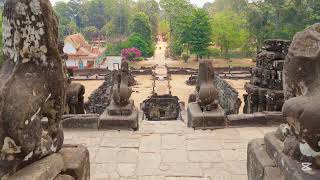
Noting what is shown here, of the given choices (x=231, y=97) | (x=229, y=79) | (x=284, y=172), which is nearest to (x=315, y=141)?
(x=284, y=172)

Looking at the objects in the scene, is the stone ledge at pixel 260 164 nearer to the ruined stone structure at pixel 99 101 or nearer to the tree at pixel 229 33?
the ruined stone structure at pixel 99 101

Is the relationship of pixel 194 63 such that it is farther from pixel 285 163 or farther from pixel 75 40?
pixel 285 163

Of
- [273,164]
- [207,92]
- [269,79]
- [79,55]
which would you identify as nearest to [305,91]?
[273,164]

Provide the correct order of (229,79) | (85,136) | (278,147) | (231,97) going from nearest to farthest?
(278,147), (85,136), (231,97), (229,79)

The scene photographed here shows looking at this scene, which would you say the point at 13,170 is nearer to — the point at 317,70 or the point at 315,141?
the point at 315,141

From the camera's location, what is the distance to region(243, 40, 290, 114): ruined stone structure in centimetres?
804

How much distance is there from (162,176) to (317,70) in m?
2.73

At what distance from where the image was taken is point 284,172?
10.9ft

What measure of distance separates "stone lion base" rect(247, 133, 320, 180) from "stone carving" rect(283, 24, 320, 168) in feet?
0.39

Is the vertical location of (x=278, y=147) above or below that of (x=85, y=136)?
above

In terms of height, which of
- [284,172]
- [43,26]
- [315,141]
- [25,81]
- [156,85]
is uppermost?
[43,26]

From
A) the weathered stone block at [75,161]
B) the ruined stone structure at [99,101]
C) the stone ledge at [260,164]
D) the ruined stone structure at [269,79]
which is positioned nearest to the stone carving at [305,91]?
the stone ledge at [260,164]

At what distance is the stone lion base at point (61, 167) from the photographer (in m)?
3.13

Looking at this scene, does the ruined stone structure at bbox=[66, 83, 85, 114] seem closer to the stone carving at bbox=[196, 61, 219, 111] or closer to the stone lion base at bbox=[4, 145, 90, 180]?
the stone carving at bbox=[196, 61, 219, 111]
